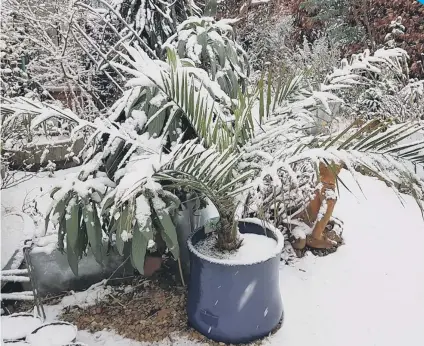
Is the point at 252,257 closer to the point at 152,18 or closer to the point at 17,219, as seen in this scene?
the point at 152,18

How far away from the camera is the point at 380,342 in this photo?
2109 millimetres

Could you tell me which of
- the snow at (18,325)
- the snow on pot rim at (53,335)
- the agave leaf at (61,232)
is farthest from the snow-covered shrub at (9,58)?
the snow on pot rim at (53,335)

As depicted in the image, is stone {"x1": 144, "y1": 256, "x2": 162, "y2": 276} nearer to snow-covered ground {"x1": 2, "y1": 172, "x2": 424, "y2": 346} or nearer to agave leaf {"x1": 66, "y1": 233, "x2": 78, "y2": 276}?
snow-covered ground {"x1": 2, "y1": 172, "x2": 424, "y2": 346}

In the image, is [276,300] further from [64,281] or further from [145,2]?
[145,2]

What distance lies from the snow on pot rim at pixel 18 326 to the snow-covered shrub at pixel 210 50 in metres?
1.52

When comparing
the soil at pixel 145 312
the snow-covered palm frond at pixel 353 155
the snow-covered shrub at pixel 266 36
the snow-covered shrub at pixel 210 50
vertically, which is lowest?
the soil at pixel 145 312

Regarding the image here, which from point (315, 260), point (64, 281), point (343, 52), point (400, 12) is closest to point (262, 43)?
point (343, 52)

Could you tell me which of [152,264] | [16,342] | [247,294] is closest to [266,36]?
[152,264]

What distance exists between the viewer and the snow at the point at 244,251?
190 cm

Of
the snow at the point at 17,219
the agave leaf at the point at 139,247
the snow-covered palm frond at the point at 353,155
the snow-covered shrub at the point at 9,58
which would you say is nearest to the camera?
the snow-covered palm frond at the point at 353,155

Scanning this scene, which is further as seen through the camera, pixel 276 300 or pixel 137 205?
pixel 276 300

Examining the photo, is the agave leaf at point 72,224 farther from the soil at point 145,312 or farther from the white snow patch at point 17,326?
the soil at point 145,312

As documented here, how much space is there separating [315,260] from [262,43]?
7622 mm

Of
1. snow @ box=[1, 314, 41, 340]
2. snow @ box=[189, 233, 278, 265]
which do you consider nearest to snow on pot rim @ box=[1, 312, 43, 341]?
snow @ box=[1, 314, 41, 340]
